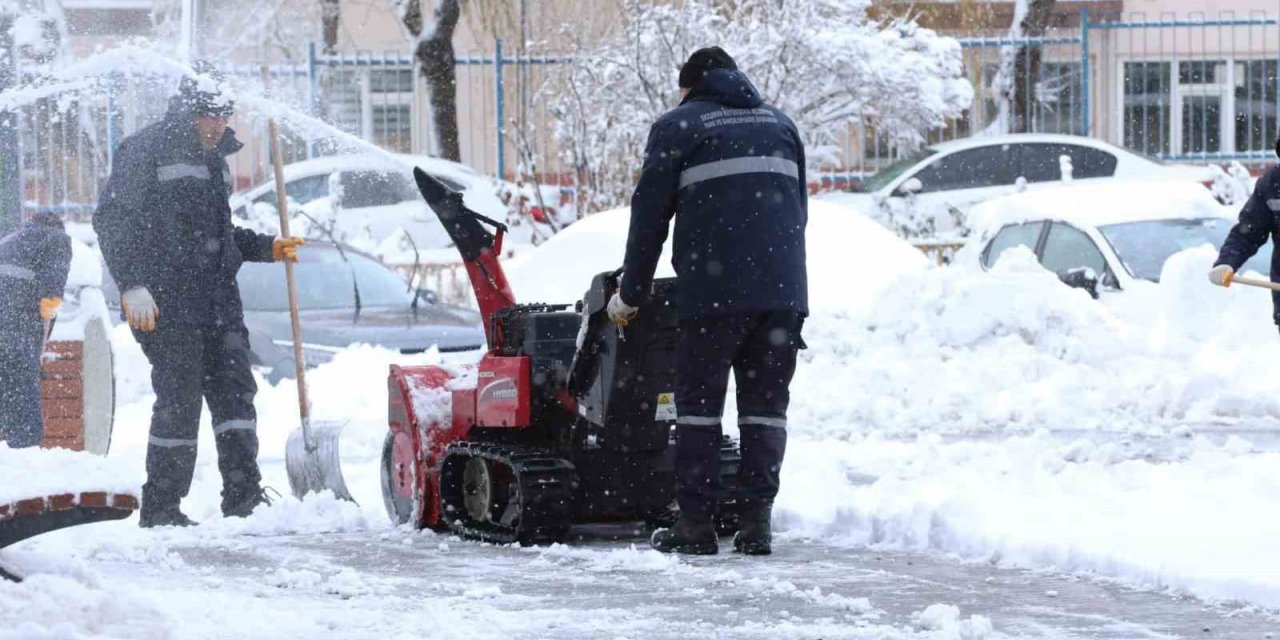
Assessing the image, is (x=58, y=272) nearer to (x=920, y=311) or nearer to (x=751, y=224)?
(x=751, y=224)

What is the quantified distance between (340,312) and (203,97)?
192 inches

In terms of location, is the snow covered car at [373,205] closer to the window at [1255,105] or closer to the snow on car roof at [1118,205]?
the snow on car roof at [1118,205]

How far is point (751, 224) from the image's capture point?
Result: 23.5ft

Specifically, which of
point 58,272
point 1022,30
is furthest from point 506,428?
point 1022,30

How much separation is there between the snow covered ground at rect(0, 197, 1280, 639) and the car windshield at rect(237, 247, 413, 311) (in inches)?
36.0

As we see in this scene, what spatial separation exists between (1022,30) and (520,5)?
22.5 ft

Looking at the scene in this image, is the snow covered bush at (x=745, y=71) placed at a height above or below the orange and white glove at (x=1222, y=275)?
above

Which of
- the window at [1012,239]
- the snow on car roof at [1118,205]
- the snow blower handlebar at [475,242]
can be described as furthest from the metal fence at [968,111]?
the snow blower handlebar at [475,242]

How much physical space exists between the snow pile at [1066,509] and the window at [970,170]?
12.2 metres

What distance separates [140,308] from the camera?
8281 mm

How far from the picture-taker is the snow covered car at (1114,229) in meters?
14.8

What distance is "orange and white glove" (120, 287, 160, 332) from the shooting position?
8.29 meters

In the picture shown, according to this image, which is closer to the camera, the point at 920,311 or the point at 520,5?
the point at 920,311

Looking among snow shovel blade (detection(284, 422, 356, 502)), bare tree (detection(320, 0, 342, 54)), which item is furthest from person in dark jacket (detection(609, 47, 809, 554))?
bare tree (detection(320, 0, 342, 54))
